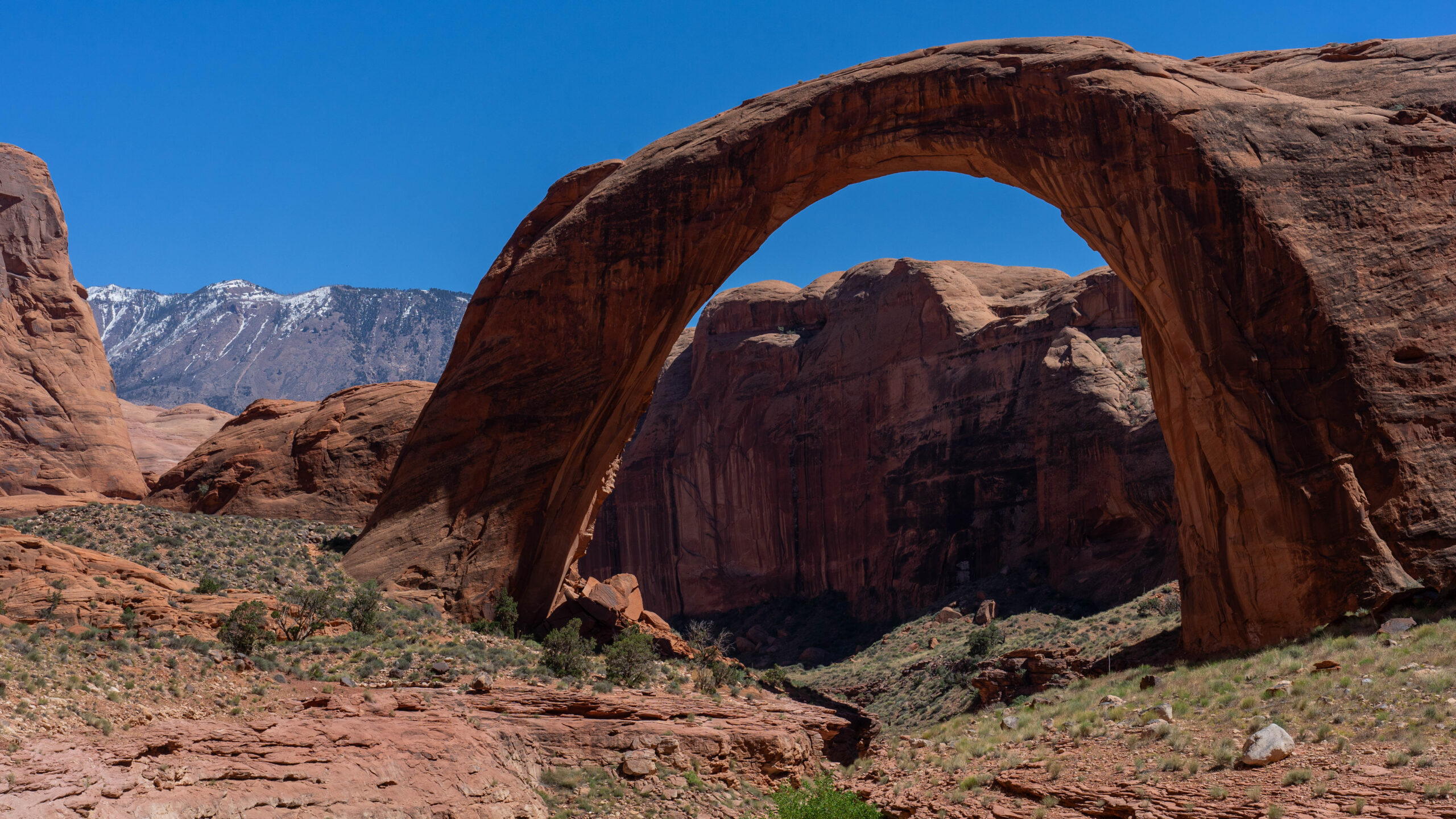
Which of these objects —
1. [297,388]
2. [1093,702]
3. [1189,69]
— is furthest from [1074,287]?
[297,388]

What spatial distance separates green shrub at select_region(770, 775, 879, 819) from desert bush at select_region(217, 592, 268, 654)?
25.7ft

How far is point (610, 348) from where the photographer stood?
22.0 m

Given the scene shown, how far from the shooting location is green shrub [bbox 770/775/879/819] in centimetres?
1383

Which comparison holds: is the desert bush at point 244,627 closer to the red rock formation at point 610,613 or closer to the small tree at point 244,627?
the small tree at point 244,627

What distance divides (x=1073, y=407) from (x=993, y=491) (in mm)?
4879

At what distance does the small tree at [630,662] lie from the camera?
17.8 metres

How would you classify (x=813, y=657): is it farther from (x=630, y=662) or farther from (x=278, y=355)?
(x=278, y=355)

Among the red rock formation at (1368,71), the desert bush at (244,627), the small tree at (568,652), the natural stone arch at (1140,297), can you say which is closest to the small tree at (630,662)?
the small tree at (568,652)

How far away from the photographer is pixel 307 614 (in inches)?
678

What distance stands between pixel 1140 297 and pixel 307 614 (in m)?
16.1

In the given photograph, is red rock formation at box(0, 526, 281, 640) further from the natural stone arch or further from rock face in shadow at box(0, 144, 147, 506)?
rock face in shadow at box(0, 144, 147, 506)

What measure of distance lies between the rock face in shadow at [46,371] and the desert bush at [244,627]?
22.9 meters

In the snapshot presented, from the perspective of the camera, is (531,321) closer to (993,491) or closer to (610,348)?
(610,348)

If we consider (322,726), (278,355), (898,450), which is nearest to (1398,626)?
(322,726)
